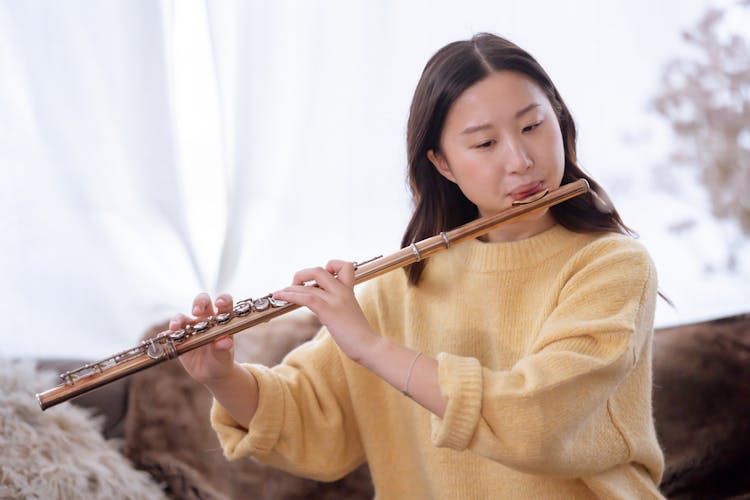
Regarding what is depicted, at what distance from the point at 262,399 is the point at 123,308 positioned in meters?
1.22

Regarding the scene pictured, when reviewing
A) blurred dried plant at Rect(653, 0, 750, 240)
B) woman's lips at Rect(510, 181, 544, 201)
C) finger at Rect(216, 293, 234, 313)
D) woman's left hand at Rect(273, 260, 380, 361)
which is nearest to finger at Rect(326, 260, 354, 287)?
woman's left hand at Rect(273, 260, 380, 361)

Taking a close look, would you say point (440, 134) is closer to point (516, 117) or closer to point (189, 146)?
point (516, 117)

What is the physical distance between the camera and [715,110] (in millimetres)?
2924

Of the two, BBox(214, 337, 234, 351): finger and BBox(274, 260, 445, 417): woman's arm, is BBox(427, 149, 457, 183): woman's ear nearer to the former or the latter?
BBox(274, 260, 445, 417): woman's arm

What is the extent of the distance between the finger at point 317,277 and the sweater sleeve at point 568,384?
0.22m

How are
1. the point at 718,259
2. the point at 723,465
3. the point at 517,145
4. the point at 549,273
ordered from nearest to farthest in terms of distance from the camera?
the point at 517,145
the point at 549,273
the point at 723,465
the point at 718,259

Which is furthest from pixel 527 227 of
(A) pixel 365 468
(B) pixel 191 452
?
(B) pixel 191 452

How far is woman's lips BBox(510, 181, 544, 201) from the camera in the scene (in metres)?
1.42

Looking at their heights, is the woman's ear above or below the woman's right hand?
above

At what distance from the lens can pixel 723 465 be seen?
196cm

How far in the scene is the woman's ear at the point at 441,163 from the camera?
1.57m

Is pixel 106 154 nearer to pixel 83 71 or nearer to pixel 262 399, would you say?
pixel 83 71

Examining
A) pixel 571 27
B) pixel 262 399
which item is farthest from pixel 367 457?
pixel 571 27

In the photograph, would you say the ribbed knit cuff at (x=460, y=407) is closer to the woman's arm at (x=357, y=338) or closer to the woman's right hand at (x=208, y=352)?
the woman's arm at (x=357, y=338)
